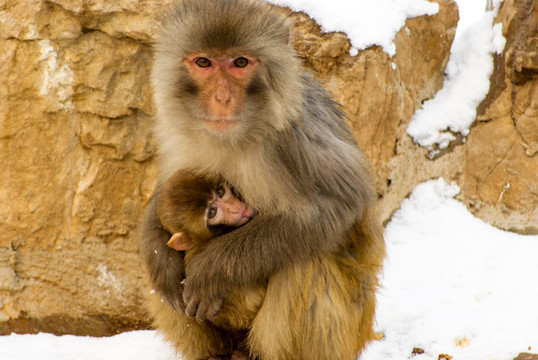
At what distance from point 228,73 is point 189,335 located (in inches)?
56.6

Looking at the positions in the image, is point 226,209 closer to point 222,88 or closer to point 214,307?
point 214,307

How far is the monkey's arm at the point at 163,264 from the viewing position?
12.1 ft

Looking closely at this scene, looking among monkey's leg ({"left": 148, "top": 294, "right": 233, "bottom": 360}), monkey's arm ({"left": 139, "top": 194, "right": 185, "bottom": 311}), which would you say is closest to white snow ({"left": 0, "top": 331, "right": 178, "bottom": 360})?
monkey's leg ({"left": 148, "top": 294, "right": 233, "bottom": 360})

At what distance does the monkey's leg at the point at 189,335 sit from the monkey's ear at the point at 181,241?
397mm

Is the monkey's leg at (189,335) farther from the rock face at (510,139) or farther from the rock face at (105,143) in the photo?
the rock face at (510,139)

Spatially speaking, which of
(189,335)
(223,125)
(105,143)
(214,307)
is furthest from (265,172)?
(105,143)

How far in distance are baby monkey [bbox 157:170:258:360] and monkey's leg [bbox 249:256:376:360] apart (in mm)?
97

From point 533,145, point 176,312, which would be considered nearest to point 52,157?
point 176,312

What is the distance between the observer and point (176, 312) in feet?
12.6

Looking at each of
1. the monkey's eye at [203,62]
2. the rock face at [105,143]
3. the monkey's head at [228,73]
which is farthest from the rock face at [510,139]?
the monkey's eye at [203,62]

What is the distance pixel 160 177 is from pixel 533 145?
2.72m

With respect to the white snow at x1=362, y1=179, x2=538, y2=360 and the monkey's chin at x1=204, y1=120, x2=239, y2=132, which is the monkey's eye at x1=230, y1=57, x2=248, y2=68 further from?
the white snow at x1=362, y1=179, x2=538, y2=360

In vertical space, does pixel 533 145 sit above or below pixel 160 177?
above

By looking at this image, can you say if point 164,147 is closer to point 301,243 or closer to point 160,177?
point 160,177
